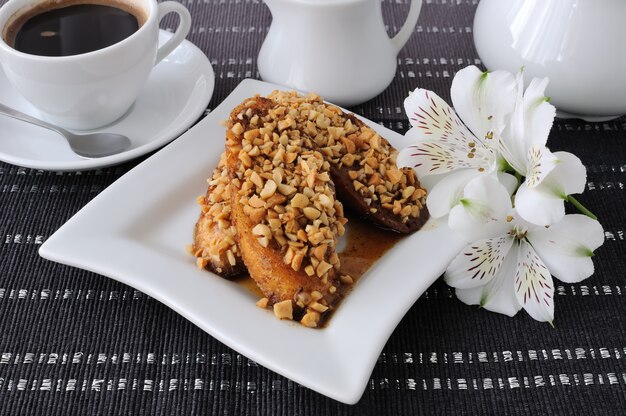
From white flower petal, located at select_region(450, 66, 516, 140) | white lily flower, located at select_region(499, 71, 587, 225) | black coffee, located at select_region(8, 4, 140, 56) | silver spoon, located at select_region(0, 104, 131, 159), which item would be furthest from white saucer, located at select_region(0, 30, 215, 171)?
white lily flower, located at select_region(499, 71, 587, 225)

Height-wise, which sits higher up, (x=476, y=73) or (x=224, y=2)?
(x=476, y=73)

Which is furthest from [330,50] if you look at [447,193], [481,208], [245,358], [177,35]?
[245,358]

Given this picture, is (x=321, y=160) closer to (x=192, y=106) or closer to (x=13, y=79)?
(x=192, y=106)

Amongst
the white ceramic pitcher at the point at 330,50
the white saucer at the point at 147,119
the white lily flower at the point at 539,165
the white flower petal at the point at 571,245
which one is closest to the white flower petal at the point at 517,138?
the white lily flower at the point at 539,165

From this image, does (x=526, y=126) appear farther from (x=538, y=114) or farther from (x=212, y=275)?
(x=212, y=275)

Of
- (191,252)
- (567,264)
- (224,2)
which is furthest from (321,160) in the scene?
(224,2)

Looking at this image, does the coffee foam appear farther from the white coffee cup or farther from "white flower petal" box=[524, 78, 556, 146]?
"white flower petal" box=[524, 78, 556, 146]
